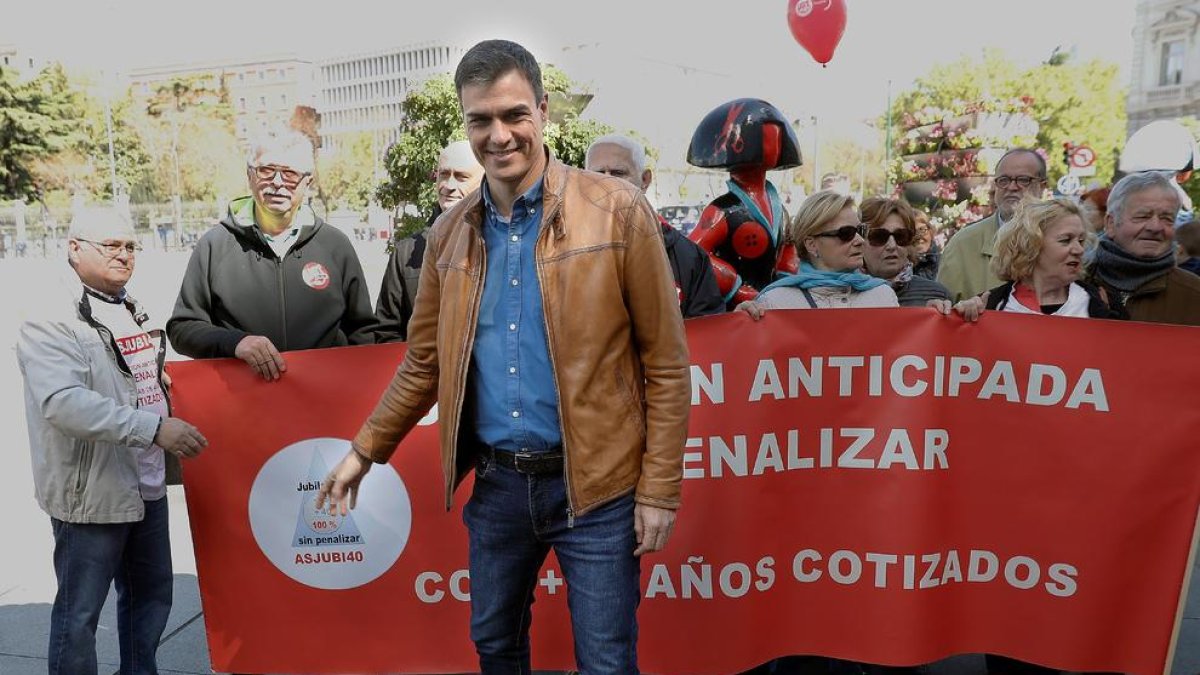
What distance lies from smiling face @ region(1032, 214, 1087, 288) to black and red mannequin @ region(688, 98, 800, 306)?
1.02 m

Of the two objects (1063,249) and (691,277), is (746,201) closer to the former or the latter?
(691,277)

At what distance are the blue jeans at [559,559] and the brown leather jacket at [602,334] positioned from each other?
88mm

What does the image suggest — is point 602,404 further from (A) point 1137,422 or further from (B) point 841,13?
(B) point 841,13

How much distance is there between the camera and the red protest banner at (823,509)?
9.24ft

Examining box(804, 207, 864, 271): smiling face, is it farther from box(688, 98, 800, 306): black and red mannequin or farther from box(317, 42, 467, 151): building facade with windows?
box(317, 42, 467, 151): building facade with windows

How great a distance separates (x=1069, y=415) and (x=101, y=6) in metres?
67.2

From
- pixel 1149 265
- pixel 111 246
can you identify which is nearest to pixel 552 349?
pixel 111 246

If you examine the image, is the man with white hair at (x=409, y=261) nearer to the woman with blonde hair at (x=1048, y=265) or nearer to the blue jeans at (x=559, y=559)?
the blue jeans at (x=559, y=559)

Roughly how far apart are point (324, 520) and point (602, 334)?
154cm

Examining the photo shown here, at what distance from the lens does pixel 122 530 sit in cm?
282

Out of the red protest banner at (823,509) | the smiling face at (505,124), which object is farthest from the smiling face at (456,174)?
the smiling face at (505,124)

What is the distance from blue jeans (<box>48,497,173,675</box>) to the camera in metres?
2.76

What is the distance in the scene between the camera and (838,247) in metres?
3.17

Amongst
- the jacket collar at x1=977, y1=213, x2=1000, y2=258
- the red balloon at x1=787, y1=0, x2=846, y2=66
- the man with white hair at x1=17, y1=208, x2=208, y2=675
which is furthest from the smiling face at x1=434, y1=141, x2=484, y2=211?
the red balloon at x1=787, y1=0, x2=846, y2=66
